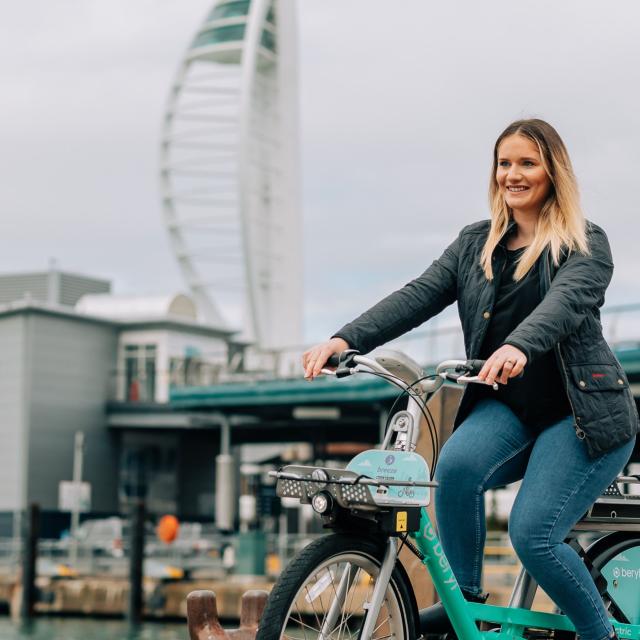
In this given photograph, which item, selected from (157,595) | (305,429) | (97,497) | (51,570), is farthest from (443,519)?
(97,497)

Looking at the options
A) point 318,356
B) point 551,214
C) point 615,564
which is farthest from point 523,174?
point 615,564

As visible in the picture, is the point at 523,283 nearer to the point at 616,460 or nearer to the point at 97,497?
the point at 616,460

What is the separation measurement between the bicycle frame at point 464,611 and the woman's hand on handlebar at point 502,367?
0.44m

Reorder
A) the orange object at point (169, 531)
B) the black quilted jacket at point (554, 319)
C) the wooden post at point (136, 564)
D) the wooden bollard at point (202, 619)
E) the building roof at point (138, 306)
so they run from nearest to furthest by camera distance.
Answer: the black quilted jacket at point (554, 319) → the wooden bollard at point (202, 619) → the wooden post at point (136, 564) → the orange object at point (169, 531) → the building roof at point (138, 306)

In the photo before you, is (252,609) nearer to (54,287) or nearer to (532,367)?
(532,367)

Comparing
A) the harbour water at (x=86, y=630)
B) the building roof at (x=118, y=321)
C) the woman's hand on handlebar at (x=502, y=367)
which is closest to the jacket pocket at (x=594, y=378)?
the woman's hand on handlebar at (x=502, y=367)

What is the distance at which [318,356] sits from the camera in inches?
144

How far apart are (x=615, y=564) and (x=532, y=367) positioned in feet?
2.78

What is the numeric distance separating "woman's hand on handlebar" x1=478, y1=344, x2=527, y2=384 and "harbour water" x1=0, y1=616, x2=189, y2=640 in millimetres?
20816

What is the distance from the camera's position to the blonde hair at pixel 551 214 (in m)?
3.74

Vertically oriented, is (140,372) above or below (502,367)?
above

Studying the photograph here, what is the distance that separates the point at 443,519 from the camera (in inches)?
150

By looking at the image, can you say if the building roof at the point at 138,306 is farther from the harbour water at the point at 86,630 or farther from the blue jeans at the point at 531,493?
the blue jeans at the point at 531,493

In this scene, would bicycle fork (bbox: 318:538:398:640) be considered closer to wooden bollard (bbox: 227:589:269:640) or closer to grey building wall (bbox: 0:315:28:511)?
wooden bollard (bbox: 227:589:269:640)
